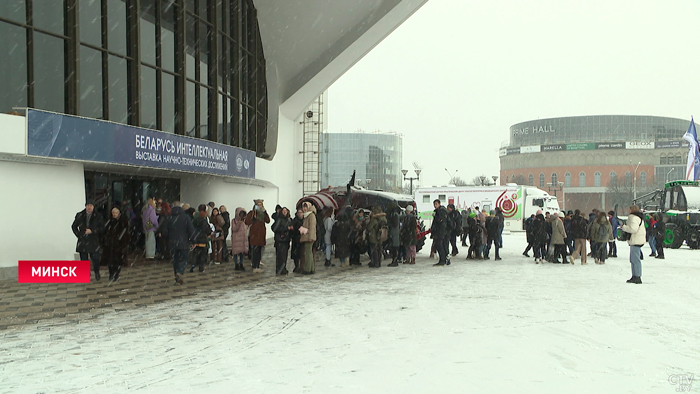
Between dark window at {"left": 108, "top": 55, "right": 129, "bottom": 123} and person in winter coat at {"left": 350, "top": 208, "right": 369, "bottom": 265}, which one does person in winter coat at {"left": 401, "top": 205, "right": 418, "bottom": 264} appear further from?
dark window at {"left": 108, "top": 55, "right": 129, "bottom": 123}

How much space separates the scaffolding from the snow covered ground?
94.3 ft

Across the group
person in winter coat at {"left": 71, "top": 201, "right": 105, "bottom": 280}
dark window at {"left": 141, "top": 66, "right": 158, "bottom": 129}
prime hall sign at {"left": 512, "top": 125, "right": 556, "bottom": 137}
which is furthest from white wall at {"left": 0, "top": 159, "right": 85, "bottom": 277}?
prime hall sign at {"left": 512, "top": 125, "right": 556, "bottom": 137}

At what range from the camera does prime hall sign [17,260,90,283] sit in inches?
448

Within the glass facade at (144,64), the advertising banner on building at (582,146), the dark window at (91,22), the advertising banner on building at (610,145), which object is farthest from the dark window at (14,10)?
the advertising banner on building at (610,145)

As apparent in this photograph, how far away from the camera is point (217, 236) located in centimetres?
1597

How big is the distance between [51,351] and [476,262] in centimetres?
1342

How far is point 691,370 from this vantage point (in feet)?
18.9

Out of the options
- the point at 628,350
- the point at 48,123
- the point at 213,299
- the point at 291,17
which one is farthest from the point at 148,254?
the point at 291,17

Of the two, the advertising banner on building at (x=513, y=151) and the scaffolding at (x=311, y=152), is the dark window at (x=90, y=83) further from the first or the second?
the advertising banner on building at (x=513, y=151)

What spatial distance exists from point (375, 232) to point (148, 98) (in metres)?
8.44

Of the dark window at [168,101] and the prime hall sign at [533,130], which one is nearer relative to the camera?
the dark window at [168,101]

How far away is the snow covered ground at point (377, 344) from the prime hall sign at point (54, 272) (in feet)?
8.76

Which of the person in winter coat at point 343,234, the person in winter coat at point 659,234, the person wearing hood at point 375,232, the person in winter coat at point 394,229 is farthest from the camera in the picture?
the person in winter coat at point 659,234

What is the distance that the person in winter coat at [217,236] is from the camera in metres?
15.8
